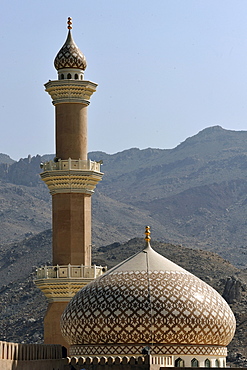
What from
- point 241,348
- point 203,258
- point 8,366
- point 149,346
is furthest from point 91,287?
point 203,258

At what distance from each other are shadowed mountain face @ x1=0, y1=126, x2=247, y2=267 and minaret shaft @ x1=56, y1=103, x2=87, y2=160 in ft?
306

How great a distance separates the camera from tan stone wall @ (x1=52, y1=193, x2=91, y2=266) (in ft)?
90.3

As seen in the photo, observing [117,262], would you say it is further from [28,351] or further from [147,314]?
[28,351]

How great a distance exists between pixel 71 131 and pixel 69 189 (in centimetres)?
156

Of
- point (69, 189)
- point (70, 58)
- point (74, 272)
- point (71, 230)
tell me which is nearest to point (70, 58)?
point (70, 58)

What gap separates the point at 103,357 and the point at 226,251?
11540 centimetres

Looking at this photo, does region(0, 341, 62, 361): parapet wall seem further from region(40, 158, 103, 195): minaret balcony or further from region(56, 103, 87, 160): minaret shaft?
region(56, 103, 87, 160): minaret shaft

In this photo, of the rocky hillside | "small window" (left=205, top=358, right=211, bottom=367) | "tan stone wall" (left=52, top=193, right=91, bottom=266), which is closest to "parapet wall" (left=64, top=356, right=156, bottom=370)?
"small window" (left=205, top=358, right=211, bottom=367)

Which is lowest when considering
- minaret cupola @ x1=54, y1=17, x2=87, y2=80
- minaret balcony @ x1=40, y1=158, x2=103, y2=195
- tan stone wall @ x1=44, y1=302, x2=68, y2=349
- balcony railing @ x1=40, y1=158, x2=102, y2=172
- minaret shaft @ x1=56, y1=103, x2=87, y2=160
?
tan stone wall @ x1=44, y1=302, x2=68, y2=349

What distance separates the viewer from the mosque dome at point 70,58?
94.3ft

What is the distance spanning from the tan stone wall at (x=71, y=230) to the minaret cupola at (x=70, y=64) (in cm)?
328

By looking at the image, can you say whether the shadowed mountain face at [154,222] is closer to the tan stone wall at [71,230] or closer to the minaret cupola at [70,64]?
the tan stone wall at [71,230]

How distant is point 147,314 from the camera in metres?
22.7

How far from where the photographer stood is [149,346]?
22672 mm
